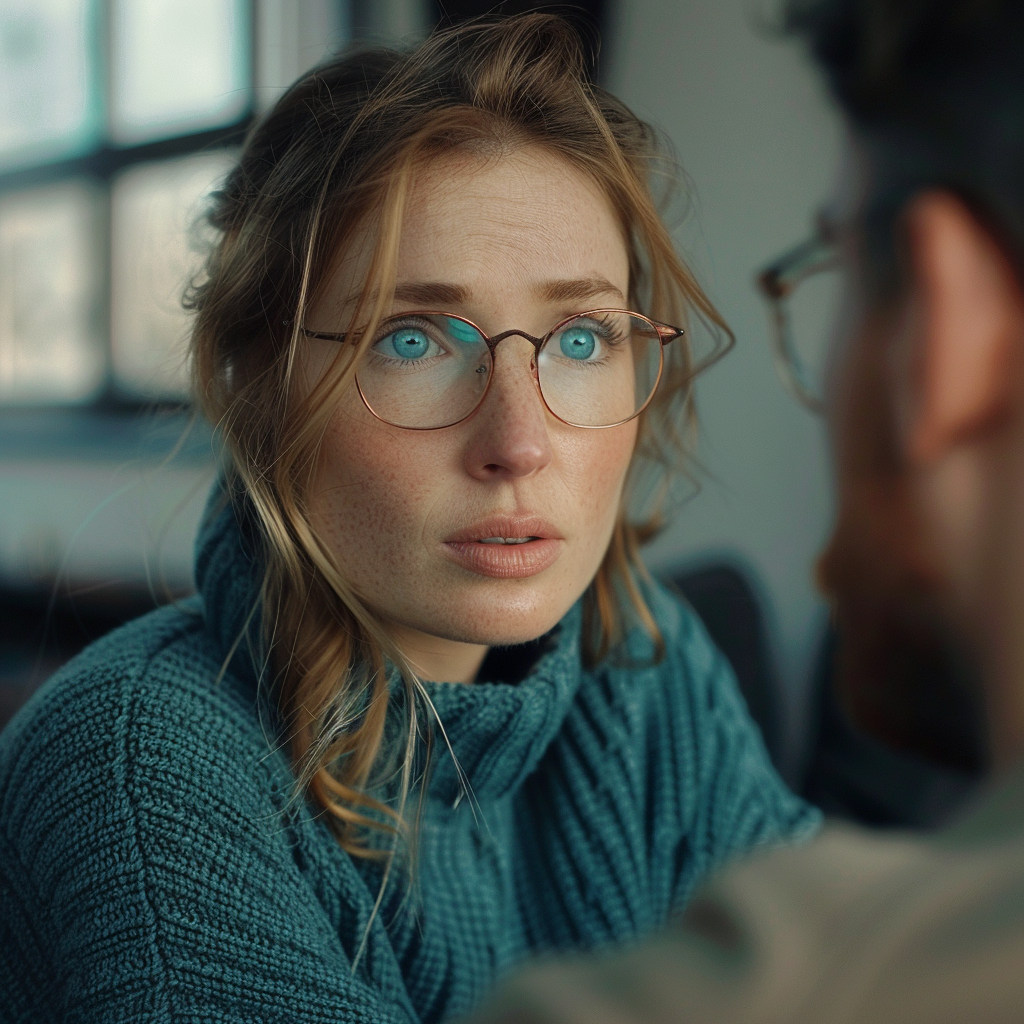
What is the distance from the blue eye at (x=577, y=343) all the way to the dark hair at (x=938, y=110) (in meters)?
0.30

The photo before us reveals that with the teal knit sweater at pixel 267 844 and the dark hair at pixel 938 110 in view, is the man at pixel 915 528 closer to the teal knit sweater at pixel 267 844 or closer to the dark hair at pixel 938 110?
the dark hair at pixel 938 110

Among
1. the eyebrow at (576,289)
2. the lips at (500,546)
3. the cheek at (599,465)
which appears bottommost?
the lips at (500,546)

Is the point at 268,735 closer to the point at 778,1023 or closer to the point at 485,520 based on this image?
the point at 485,520

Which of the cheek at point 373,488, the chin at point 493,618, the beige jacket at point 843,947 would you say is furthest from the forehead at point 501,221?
the beige jacket at point 843,947

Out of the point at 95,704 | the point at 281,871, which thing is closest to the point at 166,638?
the point at 95,704

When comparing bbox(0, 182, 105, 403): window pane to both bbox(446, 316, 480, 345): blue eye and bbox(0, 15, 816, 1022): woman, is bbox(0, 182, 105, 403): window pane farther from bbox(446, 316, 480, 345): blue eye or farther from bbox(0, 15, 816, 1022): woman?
bbox(446, 316, 480, 345): blue eye

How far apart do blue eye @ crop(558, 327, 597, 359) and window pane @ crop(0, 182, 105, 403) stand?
212 centimetres

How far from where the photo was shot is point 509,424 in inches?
23.3

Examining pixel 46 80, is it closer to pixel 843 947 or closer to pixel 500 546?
pixel 500 546

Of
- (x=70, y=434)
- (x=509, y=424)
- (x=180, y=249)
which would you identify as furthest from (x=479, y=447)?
(x=70, y=434)

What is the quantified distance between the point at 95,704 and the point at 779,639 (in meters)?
1.40

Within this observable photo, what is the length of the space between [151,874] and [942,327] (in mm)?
531

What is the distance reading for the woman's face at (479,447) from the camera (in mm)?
597

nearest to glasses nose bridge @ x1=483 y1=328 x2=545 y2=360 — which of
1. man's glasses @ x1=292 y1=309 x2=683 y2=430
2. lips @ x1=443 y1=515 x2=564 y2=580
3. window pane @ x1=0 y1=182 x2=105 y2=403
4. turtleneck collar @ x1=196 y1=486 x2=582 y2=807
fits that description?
man's glasses @ x1=292 y1=309 x2=683 y2=430
